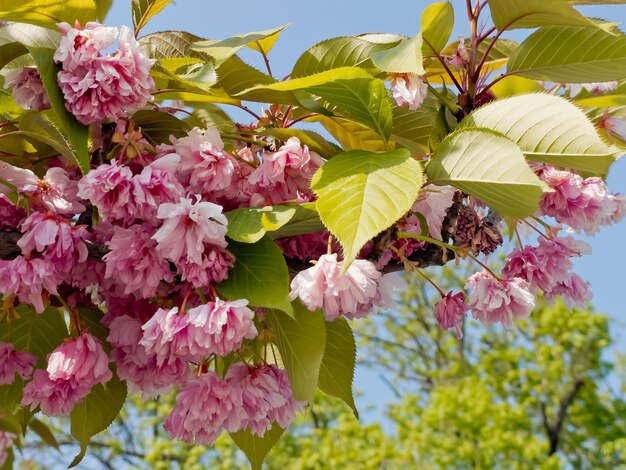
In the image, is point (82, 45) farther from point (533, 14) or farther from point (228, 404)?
point (533, 14)

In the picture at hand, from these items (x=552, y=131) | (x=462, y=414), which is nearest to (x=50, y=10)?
(x=552, y=131)

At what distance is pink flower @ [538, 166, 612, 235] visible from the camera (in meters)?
1.00

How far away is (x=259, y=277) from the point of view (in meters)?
0.83

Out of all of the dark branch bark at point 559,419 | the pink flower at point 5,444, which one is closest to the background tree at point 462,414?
the dark branch bark at point 559,419

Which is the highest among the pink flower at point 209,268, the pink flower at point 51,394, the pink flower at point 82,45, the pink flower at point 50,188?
the pink flower at point 82,45

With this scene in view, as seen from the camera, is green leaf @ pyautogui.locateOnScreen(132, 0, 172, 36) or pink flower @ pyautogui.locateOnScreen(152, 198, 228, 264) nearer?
pink flower @ pyautogui.locateOnScreen(152, 198, 228, 264)

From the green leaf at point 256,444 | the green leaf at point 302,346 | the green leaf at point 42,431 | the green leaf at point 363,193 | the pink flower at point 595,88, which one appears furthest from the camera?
the green leaf at point 42,431

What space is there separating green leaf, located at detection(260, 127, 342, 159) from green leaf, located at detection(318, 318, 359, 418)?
28cm

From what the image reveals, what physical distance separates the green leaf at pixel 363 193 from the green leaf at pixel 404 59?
0.09m

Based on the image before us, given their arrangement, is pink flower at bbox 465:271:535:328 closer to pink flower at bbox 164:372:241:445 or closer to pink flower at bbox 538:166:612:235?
pink flower at bbox 538:166:612:235

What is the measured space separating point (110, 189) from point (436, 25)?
1.65ft

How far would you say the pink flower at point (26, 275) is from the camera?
853 millimetres

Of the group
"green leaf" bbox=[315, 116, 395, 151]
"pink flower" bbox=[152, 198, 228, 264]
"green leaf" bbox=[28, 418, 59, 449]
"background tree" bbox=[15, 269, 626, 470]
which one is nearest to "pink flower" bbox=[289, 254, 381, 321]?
"pink flower" bbox=[152, 198, 228, 264]

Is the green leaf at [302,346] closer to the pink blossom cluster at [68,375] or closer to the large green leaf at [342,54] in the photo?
the pink blossom cluster at [68,375]
